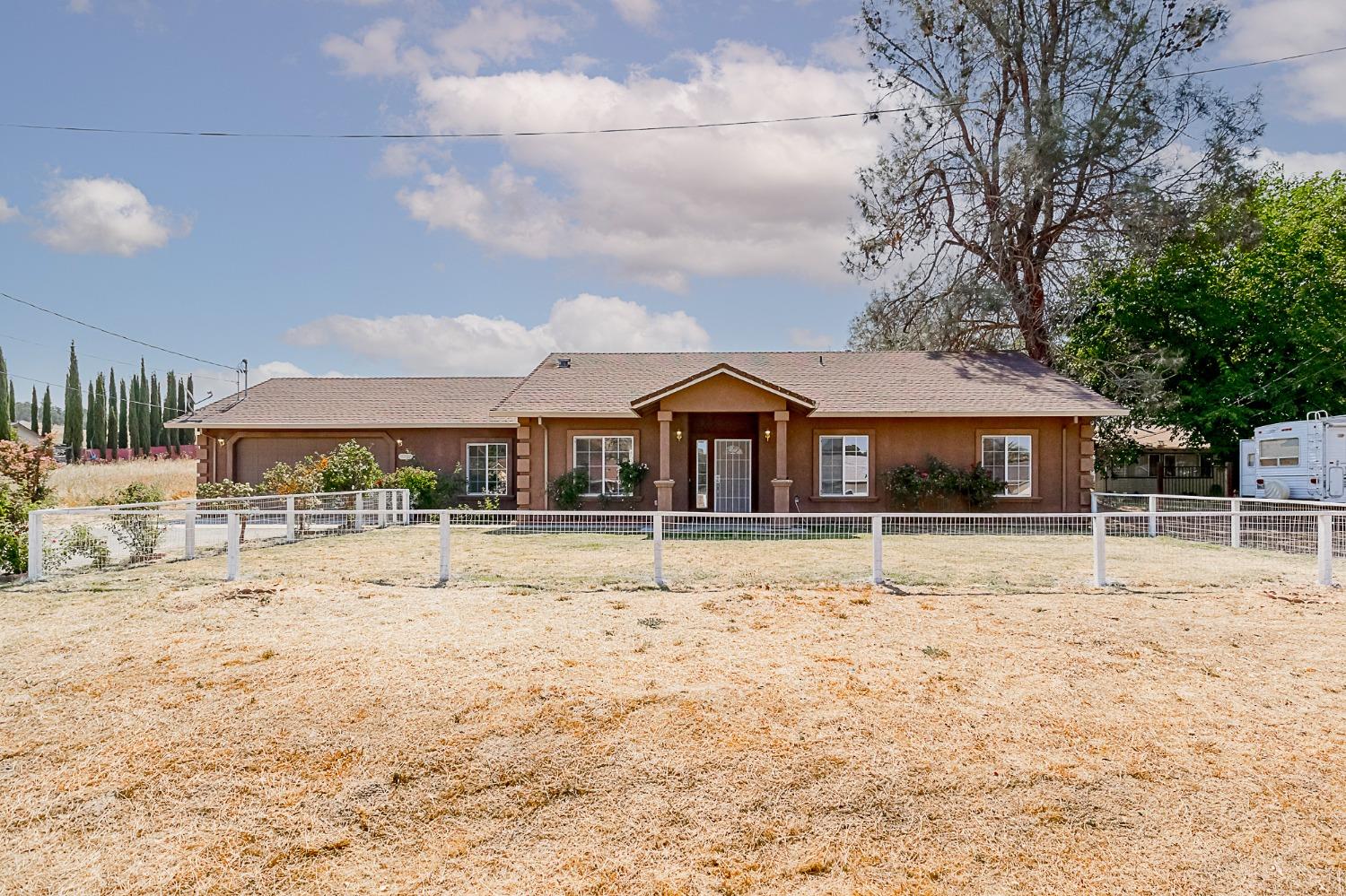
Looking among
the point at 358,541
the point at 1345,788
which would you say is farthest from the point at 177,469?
the point at 1345,788

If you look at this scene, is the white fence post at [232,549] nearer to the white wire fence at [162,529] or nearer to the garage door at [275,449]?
the white wire fence at [162,529]

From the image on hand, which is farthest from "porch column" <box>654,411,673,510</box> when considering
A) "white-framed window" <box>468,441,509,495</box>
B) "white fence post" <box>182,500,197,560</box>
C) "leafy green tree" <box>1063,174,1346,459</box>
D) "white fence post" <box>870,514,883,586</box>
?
"leafy green tree" <box>1063,174,1346,459</box>

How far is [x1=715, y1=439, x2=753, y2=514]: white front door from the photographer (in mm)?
18219

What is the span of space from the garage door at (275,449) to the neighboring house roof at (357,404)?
44 centimetres

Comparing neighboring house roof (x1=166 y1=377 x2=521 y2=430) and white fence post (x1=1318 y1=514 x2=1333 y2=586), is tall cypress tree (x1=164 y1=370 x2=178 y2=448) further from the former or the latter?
white fence post (x1=1318 y1=514 x2=1333 y2=586)

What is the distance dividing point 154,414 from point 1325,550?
63354 millimetres

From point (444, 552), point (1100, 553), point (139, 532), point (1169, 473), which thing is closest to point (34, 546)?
point (139, 532)

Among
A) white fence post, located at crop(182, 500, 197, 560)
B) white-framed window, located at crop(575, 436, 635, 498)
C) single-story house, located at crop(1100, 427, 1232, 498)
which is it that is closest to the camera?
white fence post, located at crop(182, 500, 197, 560)

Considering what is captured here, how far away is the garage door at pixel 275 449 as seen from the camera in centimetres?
2088

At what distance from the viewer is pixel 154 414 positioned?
5541cm

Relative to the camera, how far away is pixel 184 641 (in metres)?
6.48

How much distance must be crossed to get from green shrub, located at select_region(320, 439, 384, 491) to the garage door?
273cm

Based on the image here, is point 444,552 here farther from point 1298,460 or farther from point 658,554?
point 1298,460

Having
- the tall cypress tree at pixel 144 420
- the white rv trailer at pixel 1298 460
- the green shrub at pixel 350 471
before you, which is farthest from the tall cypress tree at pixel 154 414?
the white rv trailer at pixel 1298 460
